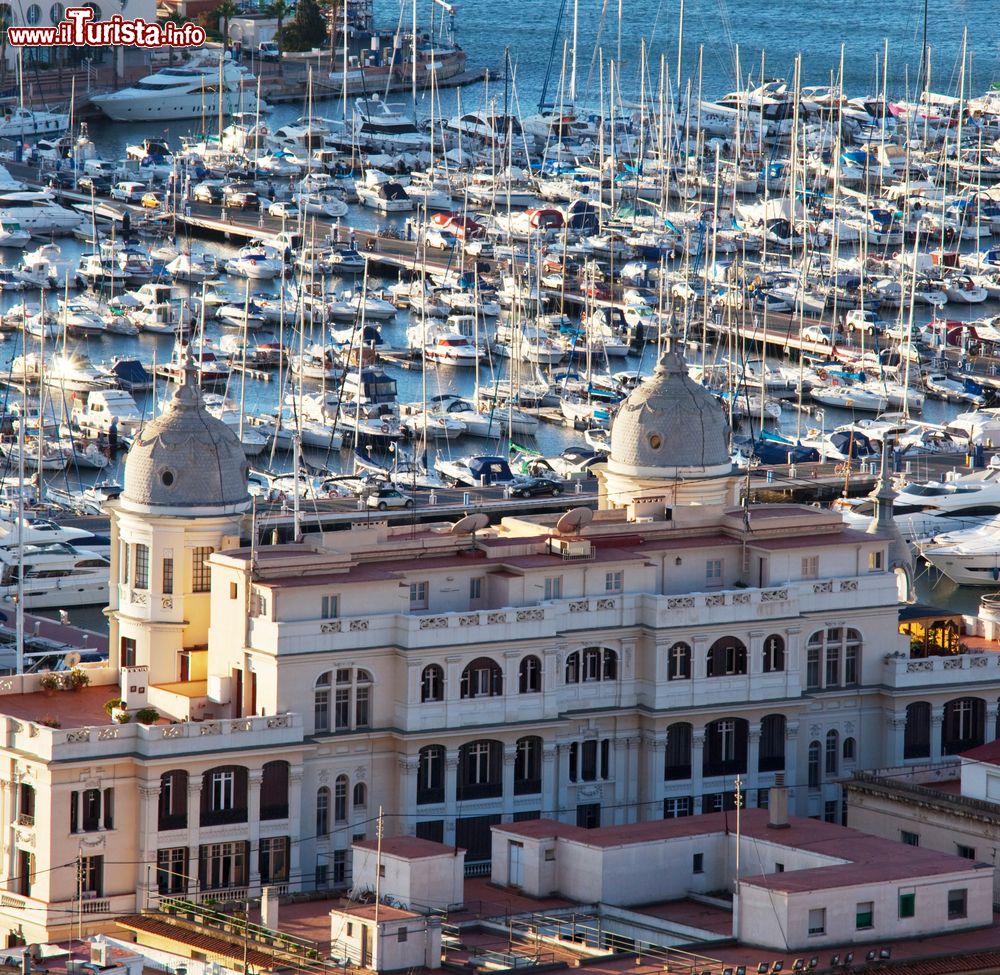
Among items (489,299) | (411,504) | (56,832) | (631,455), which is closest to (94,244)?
(489,299)

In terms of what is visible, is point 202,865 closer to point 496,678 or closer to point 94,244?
point 496,678

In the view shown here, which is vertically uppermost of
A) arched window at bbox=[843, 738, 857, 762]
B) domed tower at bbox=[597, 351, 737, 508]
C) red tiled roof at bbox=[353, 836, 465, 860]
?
domed tower at bbox=[597, 351, 737, 508]

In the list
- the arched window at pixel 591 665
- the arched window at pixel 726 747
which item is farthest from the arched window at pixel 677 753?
the arched window at pixel 591 665

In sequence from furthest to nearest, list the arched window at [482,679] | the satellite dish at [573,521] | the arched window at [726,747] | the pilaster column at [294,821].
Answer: the satellite dish at [573,521]
the arched window at [726,747]
the arched window at [482,679]
the pilaster column at [294,821]

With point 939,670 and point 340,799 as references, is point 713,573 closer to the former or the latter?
point 939,670

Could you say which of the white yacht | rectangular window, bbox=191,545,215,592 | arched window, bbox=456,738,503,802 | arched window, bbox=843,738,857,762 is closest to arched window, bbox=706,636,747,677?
arched window, bbox=843,738,857,762

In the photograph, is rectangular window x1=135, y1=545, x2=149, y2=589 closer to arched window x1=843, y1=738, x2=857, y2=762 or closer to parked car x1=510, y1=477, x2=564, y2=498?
arched window x1=843, y1=738, x2=857, y2=762

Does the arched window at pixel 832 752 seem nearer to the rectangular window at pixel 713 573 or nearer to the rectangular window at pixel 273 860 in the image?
the rectangular window at pixel 713 573
